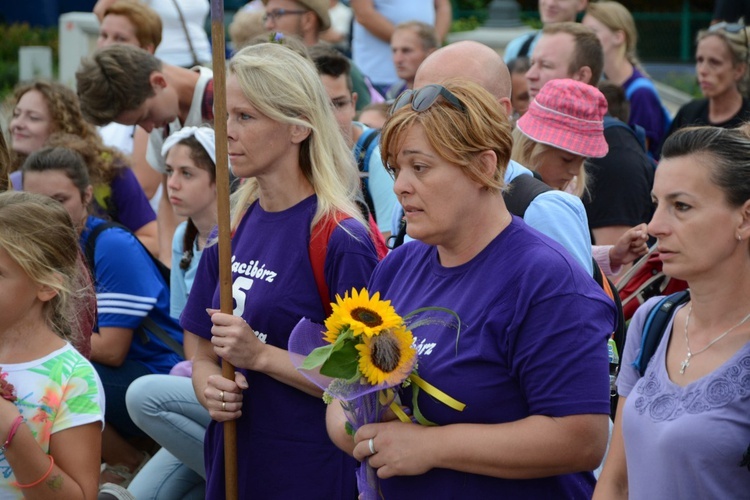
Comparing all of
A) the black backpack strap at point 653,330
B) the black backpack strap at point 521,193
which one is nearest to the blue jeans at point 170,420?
the black backpack strap at point 521,193

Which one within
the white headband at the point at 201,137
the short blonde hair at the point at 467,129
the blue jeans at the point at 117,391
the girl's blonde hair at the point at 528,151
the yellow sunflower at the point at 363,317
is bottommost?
the blue jeans at the point at 117,391

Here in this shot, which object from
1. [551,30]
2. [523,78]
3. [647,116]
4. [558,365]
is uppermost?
[558,365]

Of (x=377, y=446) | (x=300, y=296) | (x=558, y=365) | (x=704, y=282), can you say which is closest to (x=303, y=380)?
(x=300, y=296)

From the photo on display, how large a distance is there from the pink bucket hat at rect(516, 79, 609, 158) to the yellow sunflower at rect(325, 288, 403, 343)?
178cm

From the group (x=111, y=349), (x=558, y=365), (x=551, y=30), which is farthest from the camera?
(x=551, y=30)

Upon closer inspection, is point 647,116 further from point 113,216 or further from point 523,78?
point 113,216

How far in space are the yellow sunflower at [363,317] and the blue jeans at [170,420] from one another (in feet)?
6.84

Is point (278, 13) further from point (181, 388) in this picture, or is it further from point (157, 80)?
point (181, 388)

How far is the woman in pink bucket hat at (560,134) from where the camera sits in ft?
14.3

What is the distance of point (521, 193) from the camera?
11.5ft

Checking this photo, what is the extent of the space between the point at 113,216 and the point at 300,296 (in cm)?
298

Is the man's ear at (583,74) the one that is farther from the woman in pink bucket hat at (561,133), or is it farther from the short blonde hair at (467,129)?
the short blonde hair at (467,129)

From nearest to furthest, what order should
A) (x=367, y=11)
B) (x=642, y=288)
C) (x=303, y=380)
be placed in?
(x=303, y=380) < (x=642, y=288) < (x=367, y=11)

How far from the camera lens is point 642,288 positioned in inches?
188
